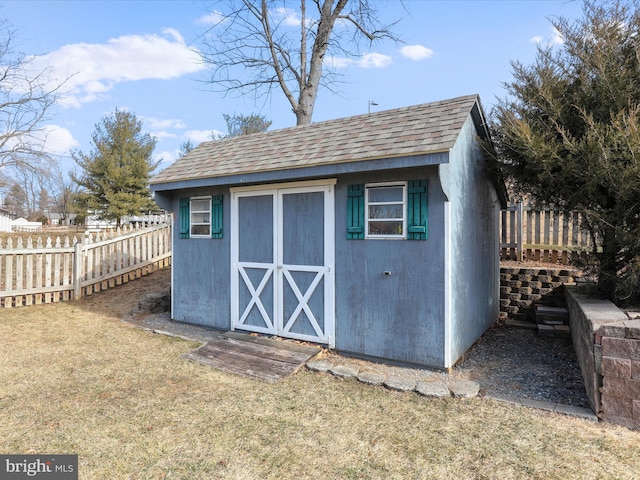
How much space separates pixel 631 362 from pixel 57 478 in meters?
4.58

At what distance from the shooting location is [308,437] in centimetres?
310

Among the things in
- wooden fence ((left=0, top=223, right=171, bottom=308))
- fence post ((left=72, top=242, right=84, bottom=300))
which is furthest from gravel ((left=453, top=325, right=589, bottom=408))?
wooden fence ((left=0, top=223, right=171, bottom=308))

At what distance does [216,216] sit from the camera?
6.31 meters

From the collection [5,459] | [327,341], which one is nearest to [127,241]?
[327,341]

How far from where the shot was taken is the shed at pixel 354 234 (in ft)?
14.7

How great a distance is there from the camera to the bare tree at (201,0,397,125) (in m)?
12.5

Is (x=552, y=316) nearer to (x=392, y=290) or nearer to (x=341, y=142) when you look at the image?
(x=392, y=290)

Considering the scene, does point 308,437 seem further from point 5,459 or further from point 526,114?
point 526,114

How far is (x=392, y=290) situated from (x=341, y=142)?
2.20 metres

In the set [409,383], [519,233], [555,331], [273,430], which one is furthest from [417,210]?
[519,233]

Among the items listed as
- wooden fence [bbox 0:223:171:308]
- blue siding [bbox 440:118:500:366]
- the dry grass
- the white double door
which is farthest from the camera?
wooden fence [bbox 0:223:171:308]

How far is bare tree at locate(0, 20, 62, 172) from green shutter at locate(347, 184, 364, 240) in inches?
503

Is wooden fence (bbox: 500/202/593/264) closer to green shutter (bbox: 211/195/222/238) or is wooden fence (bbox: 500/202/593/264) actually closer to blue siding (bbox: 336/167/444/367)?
blue siding (bbox: 336/167/444/367)

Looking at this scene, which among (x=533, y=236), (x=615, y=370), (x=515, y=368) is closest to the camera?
(x=615, y=370)
